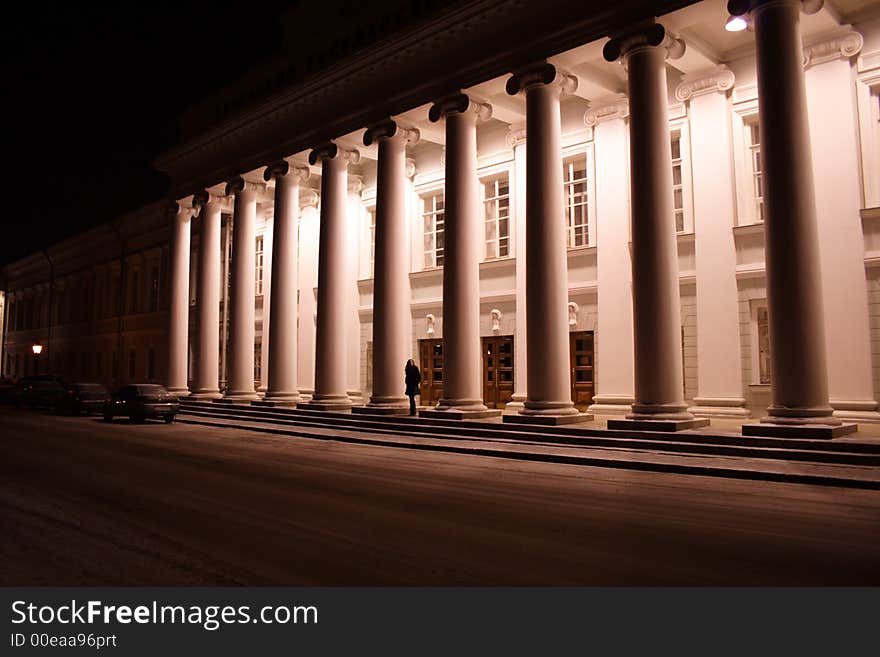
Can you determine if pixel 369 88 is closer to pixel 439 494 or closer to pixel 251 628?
pixel 439 494

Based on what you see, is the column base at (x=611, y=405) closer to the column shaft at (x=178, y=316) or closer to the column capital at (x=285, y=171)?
the column capital at (x=285, y=171)

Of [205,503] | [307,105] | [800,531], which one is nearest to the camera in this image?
[800,531]

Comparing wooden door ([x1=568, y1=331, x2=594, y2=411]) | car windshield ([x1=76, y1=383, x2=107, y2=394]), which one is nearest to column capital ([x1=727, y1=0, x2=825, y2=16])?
wooden door ([x1=568, y1=331, x2=594, y2=411])

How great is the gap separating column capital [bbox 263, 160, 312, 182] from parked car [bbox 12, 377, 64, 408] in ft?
49.0

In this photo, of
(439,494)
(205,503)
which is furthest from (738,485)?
(205,503)

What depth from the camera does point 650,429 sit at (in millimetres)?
12891

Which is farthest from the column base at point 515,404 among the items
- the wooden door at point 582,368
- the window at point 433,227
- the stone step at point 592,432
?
the window at point 433,227

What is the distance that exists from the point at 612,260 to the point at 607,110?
4.20 meters

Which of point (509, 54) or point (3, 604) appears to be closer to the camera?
point (3, 604)

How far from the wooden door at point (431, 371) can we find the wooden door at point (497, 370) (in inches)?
88.1

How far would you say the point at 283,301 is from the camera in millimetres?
22594

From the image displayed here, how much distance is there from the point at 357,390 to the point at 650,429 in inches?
563

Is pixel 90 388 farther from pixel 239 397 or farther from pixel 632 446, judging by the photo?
pixel 632 446

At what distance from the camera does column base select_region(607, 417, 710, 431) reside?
12.7 meters
